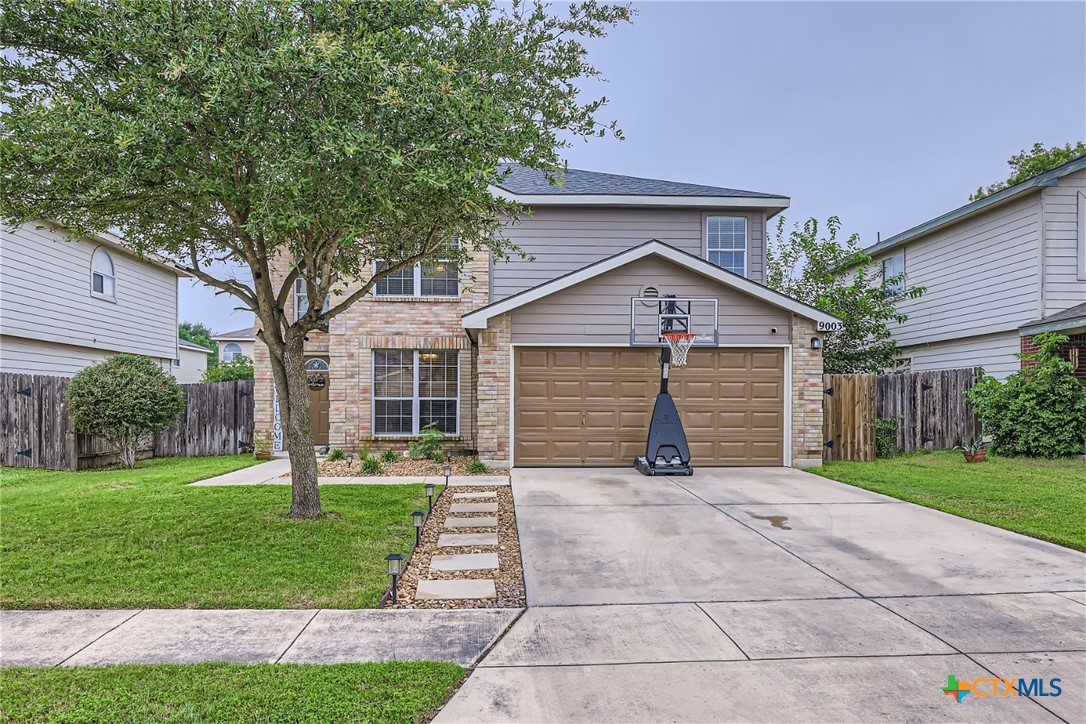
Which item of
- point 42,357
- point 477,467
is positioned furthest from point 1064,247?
point 42,357

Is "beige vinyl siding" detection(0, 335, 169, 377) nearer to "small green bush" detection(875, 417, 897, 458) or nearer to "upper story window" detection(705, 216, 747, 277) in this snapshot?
"upper story window" detection(705, 216, 747, 277)

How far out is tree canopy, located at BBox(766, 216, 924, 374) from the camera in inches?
615

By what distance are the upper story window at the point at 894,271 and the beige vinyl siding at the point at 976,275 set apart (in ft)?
0.93

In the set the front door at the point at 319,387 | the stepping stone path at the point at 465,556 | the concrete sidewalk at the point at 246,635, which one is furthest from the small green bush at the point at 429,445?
the concrete sidewalk at the point at 246,635

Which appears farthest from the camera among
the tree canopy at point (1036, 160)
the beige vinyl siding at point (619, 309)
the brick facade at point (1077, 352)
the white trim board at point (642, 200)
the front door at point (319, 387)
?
the tree canopy at point (1036, 160)

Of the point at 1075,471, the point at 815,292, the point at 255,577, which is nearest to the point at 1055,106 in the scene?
the point at 815,292

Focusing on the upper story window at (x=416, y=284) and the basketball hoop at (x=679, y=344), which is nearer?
the basketball hoop at (x=679, y=344)

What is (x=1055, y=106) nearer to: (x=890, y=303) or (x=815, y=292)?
(x=890, y=303)

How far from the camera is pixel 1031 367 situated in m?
12.6

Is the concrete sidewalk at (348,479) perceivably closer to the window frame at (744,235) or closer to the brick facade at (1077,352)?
the window frame at (744,235)

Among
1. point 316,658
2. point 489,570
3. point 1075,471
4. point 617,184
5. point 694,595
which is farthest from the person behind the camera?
point 617,184

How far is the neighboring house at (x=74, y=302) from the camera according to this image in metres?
13.1

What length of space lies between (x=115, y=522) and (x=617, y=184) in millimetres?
12031

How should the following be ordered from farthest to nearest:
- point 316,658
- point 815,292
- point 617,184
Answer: point 815,292 < point 617,184 < point 316,658
